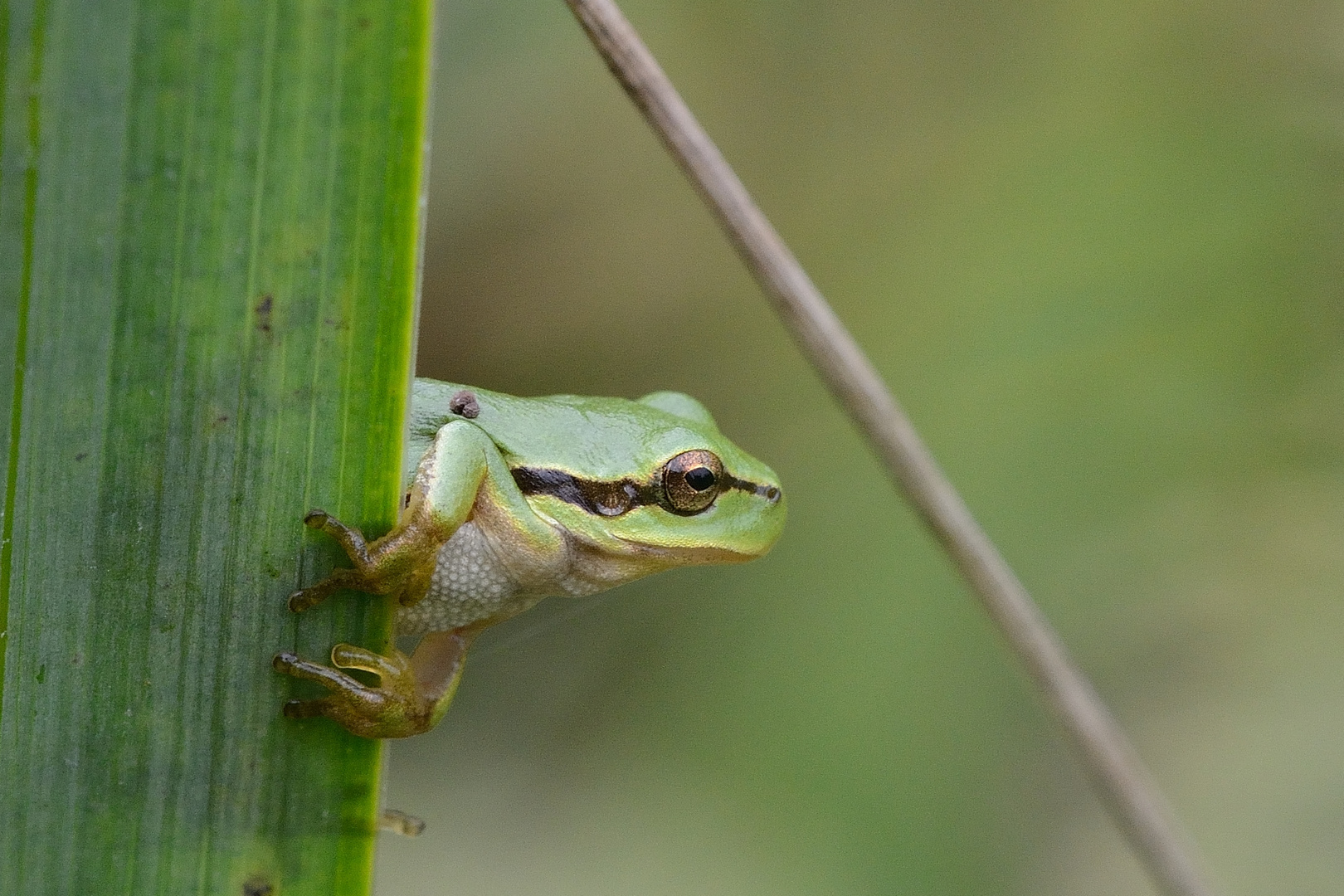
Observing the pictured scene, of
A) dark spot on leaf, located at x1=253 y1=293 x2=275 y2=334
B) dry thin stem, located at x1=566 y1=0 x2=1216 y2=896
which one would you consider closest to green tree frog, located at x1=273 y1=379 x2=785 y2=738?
dry thin stem, located at x1=566 y1=0 x2=1216 y2=896

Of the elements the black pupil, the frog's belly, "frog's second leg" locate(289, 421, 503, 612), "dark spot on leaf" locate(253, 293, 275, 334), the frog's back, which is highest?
"dark spot on leaf" locate(253, 293, 275, 334)

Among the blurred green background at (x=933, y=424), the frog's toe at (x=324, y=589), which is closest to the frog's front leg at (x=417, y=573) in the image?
the frog's toe at (x=324, y=589)

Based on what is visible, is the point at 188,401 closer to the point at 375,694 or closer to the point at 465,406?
the point at 375,694

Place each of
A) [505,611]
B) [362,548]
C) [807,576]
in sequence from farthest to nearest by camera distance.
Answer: [807,576], [505,611], [362,548]

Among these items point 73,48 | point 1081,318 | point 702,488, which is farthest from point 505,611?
point 1081,318

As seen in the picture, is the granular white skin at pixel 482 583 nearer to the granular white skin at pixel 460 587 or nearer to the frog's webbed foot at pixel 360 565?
the granular white skin at pixel 460 587

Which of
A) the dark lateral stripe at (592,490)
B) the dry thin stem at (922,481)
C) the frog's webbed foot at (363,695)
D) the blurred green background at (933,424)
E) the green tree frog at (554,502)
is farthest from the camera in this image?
the blurred green background at (933,424)

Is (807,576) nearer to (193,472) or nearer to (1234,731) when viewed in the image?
(1234,731)

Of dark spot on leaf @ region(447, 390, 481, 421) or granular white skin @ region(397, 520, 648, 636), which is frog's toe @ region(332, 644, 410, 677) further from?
dark spot on leaf @ region(447, 390, 481, 421)
